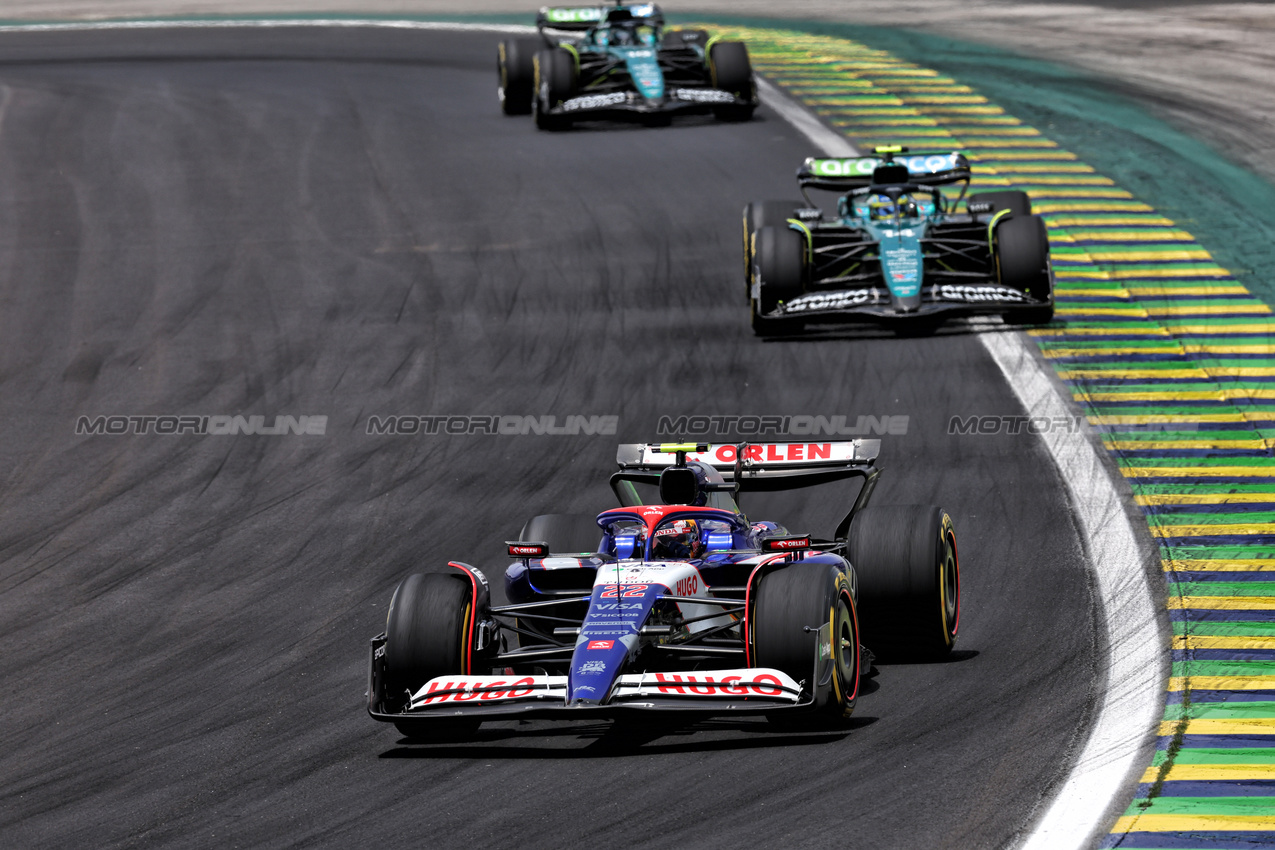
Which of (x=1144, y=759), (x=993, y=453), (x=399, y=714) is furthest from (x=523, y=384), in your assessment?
(x=1144, y=759)

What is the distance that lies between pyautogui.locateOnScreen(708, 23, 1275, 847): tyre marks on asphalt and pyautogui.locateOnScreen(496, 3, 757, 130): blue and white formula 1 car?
5.90ft

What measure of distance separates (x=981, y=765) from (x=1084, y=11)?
29602mm

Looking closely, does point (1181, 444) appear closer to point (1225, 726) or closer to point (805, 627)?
point (1225, 726)

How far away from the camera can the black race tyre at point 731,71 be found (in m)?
26.7

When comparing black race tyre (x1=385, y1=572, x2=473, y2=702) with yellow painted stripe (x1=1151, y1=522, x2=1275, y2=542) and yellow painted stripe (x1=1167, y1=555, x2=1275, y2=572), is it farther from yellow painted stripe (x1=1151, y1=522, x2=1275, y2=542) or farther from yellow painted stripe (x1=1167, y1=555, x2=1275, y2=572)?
yellow painted stripe (x1=1151, y1=522, x2=1275, y2=542)

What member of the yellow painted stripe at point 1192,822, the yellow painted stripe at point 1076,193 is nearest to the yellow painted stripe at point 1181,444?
the yellow painted stripe at point 1192,822

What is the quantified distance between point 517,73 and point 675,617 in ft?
63.1

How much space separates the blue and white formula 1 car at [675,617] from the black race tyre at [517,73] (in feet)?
57.3

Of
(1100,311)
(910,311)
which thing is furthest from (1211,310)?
(910,311)

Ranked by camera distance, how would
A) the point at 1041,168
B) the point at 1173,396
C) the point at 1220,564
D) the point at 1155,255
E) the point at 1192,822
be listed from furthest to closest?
the point at 1041,168 → the point at 1155,255 → the point at 1173,396 → the point at 1220,564 → the point at 1192,822

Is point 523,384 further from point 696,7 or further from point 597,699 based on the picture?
point 696,7

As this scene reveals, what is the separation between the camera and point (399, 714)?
31.6ft

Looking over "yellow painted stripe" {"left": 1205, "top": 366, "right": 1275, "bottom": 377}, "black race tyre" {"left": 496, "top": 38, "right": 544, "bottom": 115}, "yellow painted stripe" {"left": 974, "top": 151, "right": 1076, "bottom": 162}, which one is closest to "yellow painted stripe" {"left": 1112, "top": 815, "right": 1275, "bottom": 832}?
"yellow painted stripe" {"left": 1205, "top": 366, "right": 1275, "bottom": 377}

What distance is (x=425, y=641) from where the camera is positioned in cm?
988
